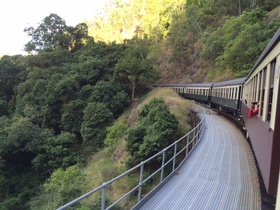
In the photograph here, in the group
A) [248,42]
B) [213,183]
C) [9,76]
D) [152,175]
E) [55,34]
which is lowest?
[213,183]

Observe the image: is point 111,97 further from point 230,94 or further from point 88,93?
point 230,94

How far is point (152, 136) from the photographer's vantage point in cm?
1191

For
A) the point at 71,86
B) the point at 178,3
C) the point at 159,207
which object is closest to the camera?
the point at 159,207

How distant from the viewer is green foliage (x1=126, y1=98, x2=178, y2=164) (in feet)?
38.2

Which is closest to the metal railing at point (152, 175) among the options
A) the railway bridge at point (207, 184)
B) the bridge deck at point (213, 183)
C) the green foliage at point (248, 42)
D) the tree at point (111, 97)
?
the railway bridge at point (207, 184)

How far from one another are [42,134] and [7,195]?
248 inches

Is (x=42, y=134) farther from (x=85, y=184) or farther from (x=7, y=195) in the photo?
(x=85, y=184)

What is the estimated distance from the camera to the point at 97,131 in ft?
82.5

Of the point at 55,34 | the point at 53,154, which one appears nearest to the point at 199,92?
the point at 53,154

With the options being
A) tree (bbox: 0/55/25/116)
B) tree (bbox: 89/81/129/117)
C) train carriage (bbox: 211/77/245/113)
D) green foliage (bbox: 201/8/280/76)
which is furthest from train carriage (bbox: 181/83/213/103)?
tree (bbox: 0/55/25/116)

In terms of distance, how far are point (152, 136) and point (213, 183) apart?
526 cm

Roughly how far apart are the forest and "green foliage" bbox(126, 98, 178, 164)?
48mm

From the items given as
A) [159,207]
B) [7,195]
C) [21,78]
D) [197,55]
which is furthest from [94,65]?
[159,207]

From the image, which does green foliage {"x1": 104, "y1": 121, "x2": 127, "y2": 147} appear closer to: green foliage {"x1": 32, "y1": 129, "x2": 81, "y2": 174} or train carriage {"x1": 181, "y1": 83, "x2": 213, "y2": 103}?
green foliage {"x1": 32, "y1": 129, "x2": 81, "y2": 174}
